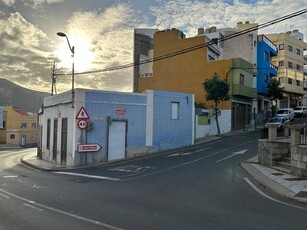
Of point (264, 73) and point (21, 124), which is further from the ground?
point (264, 73)

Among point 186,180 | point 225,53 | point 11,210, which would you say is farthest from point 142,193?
point 225,53

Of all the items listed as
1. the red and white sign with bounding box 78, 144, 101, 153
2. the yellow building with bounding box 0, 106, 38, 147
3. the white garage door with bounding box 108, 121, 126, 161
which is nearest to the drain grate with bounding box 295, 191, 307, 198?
the red and white sign with bounding box 78, 144, 101, 153

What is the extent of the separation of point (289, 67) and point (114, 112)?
2143 inches

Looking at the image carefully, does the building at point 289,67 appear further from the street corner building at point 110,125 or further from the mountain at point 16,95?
the mountain at point 16,95

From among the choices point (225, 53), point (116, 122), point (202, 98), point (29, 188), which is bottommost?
point (29, 188)

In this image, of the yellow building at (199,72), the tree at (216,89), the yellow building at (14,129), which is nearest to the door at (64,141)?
the tree at (216,89)

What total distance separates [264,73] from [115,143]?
39581 mm

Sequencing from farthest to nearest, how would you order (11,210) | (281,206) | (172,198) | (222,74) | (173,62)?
(173,62)
(222,74)
(172,198)
(281,206)
(11,210)

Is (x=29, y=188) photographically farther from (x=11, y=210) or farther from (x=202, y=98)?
(x=202, y=98)

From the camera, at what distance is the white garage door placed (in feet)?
75.1

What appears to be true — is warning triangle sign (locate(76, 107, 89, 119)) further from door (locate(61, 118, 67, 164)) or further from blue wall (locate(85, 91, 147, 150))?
door (locate(61, 118, 67, 164))

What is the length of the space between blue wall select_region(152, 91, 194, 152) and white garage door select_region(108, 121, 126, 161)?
313 cm

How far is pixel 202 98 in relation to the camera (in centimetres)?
4428

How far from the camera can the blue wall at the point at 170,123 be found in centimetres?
2638
